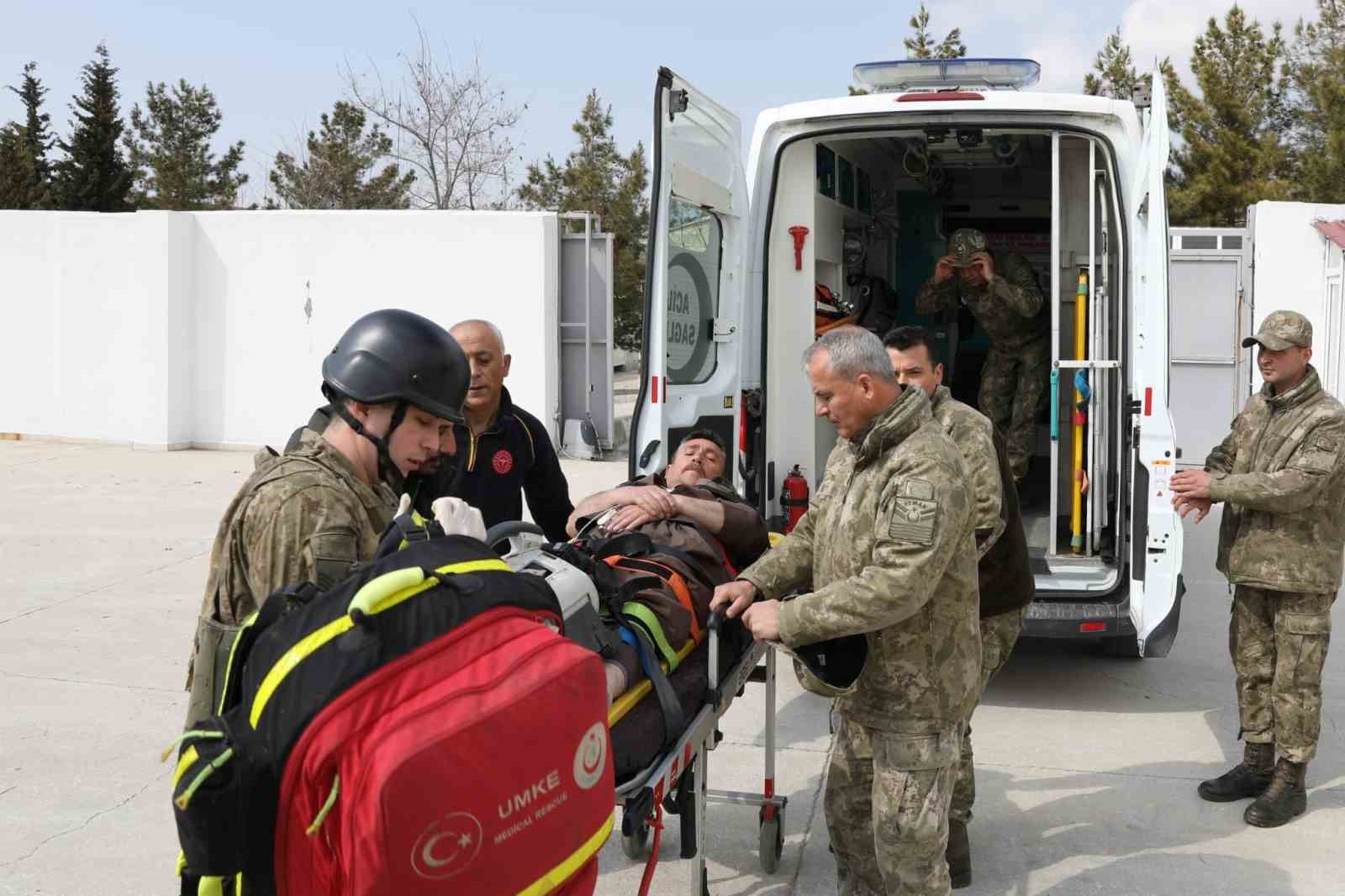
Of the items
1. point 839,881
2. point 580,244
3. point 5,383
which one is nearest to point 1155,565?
point 839,881

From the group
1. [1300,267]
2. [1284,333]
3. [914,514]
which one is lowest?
[914,514]

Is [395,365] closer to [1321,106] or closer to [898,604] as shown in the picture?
[898,604]

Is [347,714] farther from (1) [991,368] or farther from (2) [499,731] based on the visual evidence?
(1) [991,368]

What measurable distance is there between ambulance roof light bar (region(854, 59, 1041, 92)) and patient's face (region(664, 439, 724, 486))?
239 centimetres

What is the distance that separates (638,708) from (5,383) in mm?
15051

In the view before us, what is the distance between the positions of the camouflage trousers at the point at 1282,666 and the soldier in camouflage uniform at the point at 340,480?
10.9 feet

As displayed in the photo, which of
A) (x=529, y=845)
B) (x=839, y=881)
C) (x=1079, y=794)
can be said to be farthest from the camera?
(x=1079, y=794)

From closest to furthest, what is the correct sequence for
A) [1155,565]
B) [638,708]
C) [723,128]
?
[638,708]
[1155,565]
[723,128]

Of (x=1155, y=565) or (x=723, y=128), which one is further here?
(x=723, y=128)

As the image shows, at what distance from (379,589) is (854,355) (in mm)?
1595

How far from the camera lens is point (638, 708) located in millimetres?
2986

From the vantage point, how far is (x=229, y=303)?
15.0 m

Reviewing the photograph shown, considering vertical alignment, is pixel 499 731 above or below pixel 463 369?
below

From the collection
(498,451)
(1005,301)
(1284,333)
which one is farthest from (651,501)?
(1005,301)
